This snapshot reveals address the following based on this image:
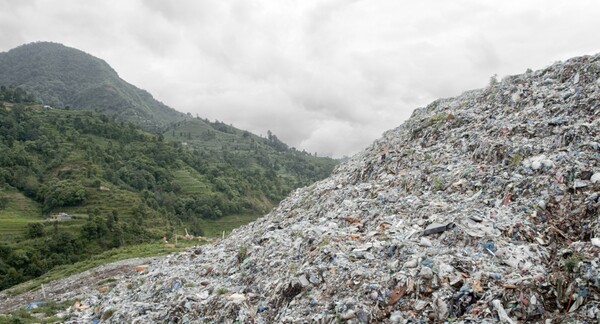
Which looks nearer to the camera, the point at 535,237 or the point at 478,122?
the point at 535,237

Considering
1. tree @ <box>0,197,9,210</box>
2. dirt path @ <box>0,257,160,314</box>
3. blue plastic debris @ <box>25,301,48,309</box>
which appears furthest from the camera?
tree @ <box>0,197,9,210</box>

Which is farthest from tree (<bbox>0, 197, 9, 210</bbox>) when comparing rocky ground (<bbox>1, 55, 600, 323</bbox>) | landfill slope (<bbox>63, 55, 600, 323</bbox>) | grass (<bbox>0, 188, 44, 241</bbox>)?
rocky ground (<bbox>1, 55, 600, 323</bbox>)

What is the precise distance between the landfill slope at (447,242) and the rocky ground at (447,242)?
28mm

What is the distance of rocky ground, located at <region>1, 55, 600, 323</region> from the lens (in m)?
5.79

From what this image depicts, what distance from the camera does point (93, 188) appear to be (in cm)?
6444

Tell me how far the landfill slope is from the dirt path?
3611 millimetres

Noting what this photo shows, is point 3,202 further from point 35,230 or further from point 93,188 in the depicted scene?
point 35,230

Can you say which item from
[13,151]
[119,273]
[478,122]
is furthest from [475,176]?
[13,151]

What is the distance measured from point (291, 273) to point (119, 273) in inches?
564

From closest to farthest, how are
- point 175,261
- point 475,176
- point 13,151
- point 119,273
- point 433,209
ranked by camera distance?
point 433,209 < point 475,176 < point 175,261 < point 119,273 < point 13,151

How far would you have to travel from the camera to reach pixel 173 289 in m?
10.0

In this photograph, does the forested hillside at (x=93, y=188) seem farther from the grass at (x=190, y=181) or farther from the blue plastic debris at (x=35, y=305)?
the blue plastic debris at (x=35, y=305)

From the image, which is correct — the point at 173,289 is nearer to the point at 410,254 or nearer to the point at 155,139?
the point at 410,254

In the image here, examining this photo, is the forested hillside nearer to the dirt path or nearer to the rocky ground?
the dirt path
